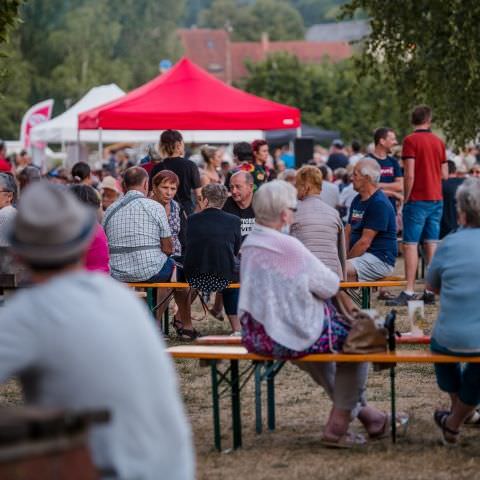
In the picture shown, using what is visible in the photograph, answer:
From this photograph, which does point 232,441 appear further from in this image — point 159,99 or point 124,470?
point 159,99

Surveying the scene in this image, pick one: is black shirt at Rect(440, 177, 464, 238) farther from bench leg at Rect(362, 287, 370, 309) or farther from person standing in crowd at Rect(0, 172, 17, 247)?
person standing in crowd at Rect(0, 172, 17, 247)

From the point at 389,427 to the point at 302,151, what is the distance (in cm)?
1981

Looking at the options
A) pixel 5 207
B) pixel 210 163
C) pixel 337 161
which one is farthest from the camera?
pixel 337 161

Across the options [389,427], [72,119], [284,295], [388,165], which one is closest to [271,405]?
[389,427]

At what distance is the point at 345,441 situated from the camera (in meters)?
7.87

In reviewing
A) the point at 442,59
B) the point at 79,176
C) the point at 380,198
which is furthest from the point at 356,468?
the point at 442,59

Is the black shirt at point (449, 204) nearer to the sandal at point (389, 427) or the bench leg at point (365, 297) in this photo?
the bench leg at point (365, 297)

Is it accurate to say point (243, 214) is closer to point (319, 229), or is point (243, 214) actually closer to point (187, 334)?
point (187, 334)

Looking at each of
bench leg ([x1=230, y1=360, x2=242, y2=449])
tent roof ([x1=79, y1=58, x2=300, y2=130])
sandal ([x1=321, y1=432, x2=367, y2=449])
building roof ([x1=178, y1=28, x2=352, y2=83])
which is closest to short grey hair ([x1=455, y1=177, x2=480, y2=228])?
sandal ([x1=321, y1=432, x2=367, y2=449])

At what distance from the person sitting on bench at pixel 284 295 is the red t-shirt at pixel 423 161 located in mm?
7137

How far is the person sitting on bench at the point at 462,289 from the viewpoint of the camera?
7359 mm

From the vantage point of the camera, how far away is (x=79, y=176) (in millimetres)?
15281

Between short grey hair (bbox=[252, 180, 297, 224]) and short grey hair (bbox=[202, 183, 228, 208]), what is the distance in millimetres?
4042

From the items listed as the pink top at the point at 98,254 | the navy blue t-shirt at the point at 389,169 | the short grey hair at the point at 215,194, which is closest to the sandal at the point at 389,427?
the pink top at the point at 98,254
